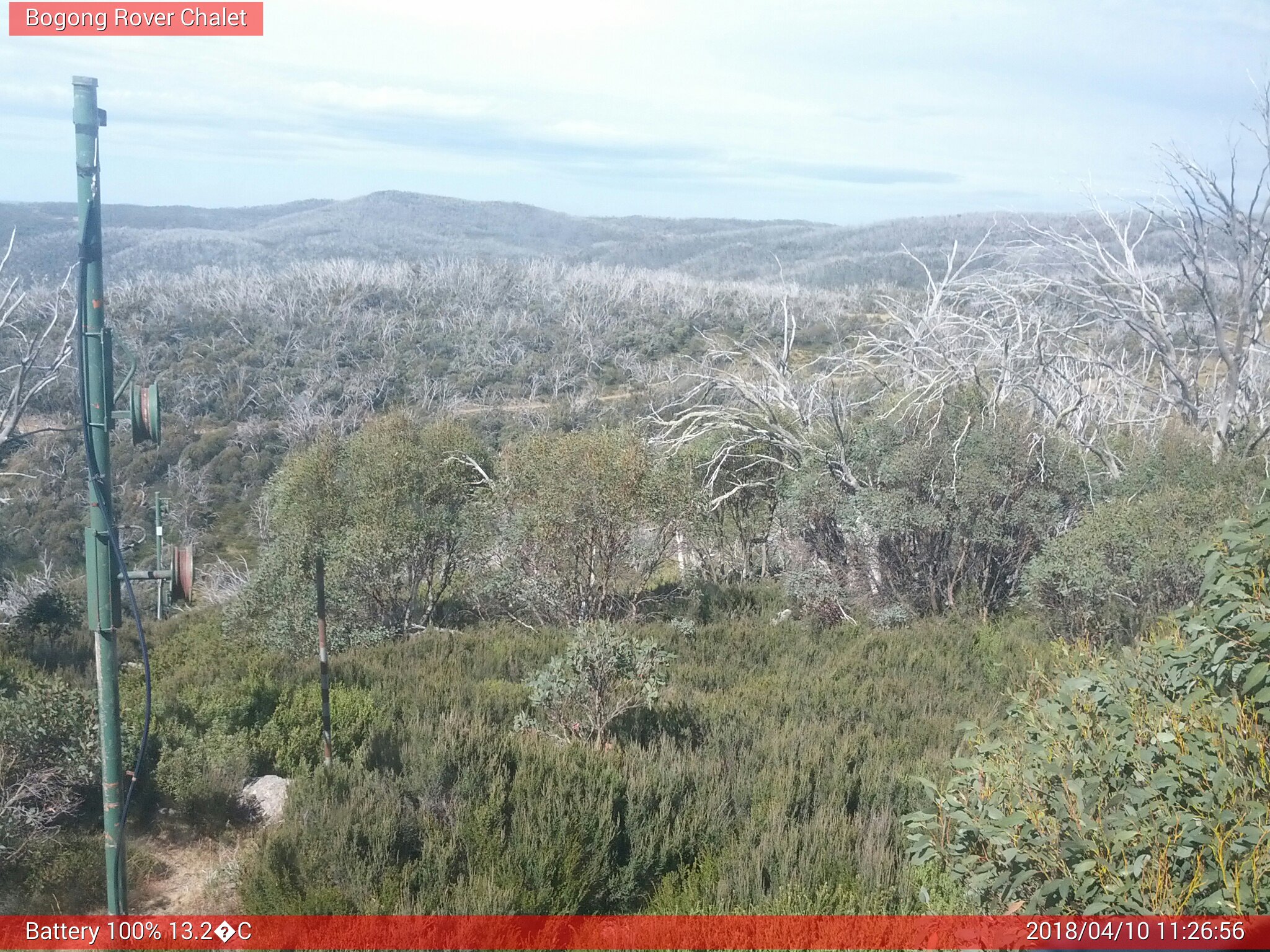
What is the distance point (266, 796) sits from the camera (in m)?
5.66

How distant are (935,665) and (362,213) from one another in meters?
116

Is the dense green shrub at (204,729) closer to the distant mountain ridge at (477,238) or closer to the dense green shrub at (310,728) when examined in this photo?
the dense green shrub at (310,728)

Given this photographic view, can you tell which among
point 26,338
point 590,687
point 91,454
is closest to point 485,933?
point 91,454

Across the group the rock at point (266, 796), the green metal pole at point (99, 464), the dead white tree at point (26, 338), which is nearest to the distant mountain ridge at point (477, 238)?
the dead white tree at point (26, 338)

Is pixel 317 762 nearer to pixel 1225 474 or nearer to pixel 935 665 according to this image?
pixel 935 665

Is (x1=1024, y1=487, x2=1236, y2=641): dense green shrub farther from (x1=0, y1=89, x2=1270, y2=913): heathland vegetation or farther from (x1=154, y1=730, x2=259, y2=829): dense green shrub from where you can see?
(x1=154, y1=730, x2=259, y2=829): dense green shrub

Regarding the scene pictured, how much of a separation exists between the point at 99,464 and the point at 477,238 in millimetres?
109867

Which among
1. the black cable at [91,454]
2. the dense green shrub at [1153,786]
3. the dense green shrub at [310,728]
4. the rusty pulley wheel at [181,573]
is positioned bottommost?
the dense green shrub at [310,728]

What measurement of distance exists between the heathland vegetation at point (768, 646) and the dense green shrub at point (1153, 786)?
0.02 metres

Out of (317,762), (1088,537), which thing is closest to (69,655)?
(317,762)

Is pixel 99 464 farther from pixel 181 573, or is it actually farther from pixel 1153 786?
pixel 1153 786

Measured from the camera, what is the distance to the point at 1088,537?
32.5 feet

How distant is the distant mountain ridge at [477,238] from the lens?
64.7 metres

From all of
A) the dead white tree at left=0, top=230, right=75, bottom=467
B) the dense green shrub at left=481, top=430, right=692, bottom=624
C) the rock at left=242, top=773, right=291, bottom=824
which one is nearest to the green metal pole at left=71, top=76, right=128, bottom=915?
the rock at left=242, top=773, right=291, bottom=824
